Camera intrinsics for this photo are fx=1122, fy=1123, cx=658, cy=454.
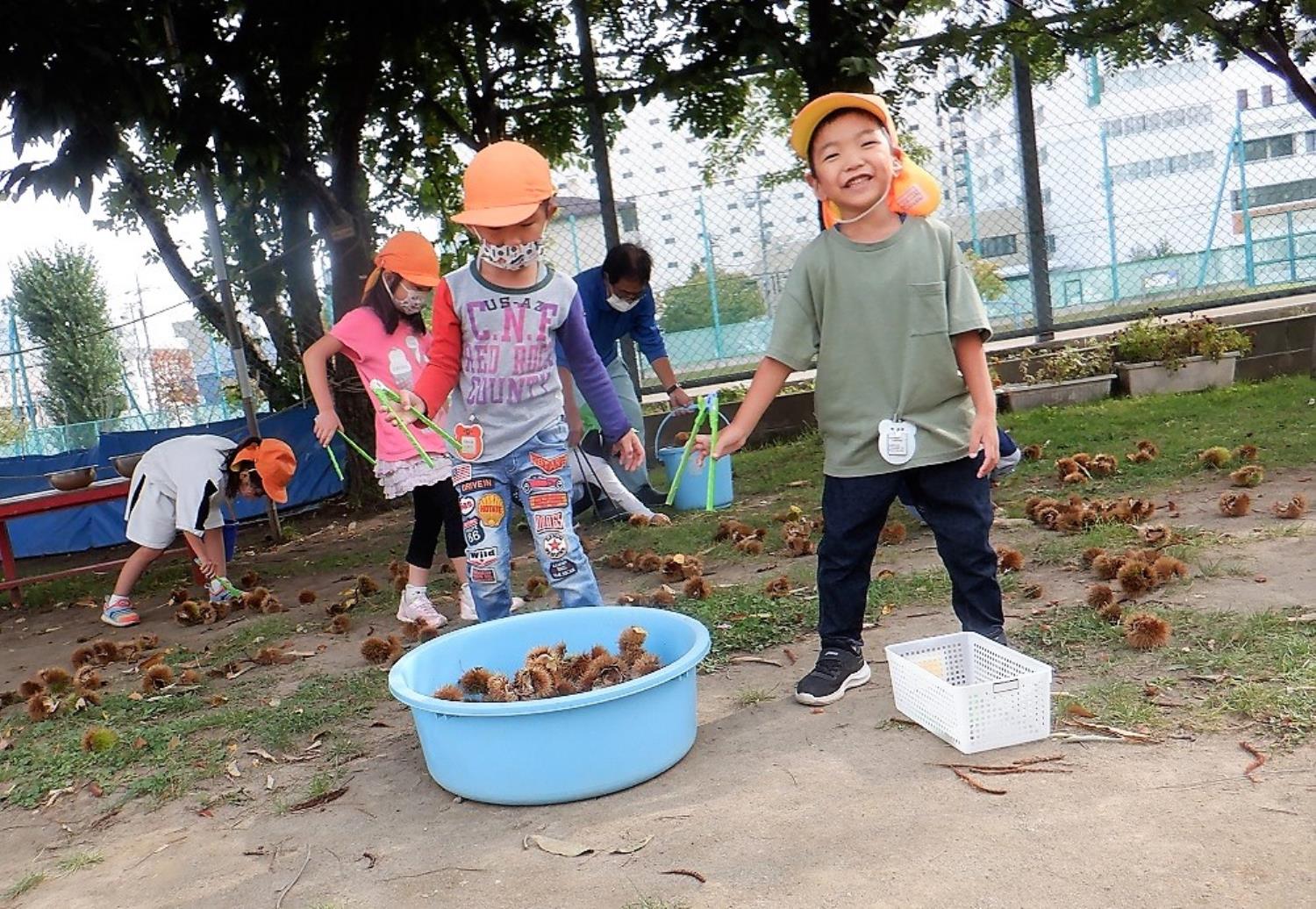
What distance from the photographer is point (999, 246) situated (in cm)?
906

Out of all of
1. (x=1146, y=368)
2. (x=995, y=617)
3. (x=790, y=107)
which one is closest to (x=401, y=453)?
(x=995, y=617)

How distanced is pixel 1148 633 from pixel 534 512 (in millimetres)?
1761

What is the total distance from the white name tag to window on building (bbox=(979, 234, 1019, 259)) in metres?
6.52

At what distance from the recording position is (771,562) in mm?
4863

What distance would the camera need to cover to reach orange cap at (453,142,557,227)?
316 cm

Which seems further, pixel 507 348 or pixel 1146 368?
pixel 1146 368

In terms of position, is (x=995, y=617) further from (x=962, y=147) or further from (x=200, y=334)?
(x=200, y=334)

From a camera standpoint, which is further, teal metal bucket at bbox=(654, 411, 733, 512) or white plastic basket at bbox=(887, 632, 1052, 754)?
teal metal bucket at bbox=(654, 411, 733, 512)

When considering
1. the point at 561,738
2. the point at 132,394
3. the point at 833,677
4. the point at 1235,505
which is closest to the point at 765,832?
the point at 561,738

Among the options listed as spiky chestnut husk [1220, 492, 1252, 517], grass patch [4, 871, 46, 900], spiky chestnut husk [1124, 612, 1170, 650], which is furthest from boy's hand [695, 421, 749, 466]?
spiky chestnut husk [1220, 492, 1252, 517]

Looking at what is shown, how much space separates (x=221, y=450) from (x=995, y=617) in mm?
4190

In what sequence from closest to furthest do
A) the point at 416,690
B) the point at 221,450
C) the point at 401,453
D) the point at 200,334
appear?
the point at 416,690 → the point at 401,453 → the point at 221,450 → the point at 200,334

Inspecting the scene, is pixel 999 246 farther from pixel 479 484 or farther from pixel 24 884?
pixel 24 884

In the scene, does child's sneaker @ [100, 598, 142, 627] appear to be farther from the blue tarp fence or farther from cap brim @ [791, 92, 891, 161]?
cap brim @ [791, 92, 891, 161]
